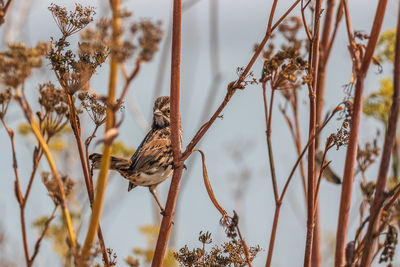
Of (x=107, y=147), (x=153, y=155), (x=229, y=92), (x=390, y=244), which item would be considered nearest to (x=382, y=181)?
(x=390, y=244)

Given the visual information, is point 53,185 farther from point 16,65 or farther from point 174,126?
point 174,126

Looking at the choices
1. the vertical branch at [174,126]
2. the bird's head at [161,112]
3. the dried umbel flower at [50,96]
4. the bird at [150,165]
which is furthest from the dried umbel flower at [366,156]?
the bird's head at [161,112]

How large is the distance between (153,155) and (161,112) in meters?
0.80

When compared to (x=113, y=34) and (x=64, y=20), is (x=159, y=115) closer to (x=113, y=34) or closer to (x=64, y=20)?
(x=64, y=20)

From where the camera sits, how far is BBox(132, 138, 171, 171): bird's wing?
5266 mm

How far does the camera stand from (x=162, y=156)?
537cm

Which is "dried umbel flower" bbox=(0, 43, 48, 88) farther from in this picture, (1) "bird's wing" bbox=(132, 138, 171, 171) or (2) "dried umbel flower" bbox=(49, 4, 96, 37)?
(1) "bird's wing" bbox=(132, 138, 171, 171)

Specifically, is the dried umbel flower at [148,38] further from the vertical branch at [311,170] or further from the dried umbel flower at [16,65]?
the vertical branch at [311,170]

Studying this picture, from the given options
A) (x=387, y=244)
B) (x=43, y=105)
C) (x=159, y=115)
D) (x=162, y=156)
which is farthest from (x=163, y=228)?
(x=159, y=115)

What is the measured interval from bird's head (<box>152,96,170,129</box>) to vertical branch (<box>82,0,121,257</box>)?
4.14 metres

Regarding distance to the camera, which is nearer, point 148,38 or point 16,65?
point 148,38

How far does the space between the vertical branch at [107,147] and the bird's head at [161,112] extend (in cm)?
414

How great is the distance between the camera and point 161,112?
6023 millimetres

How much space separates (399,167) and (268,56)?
1184 millimetres
